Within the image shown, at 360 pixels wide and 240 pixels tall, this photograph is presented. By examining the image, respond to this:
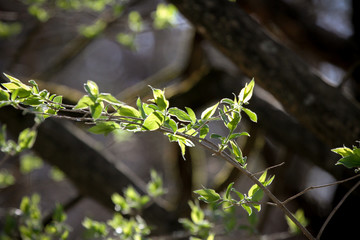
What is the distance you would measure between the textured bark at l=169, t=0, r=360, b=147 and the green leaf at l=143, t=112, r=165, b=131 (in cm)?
72

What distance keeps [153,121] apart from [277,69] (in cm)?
75

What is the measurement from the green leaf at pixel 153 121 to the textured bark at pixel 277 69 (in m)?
0.72

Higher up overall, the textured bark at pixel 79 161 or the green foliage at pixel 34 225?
the green foliage at pixel 34 225

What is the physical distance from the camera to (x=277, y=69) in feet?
4.16

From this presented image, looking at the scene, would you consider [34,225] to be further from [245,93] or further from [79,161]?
[245,93]

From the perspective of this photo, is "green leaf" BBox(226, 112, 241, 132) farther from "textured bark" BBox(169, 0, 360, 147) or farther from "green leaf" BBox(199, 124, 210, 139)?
"textured bark" BBox(169, 0, 360, 147)

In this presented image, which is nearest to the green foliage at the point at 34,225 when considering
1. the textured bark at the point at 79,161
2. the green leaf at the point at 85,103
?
the textured bark at the point at 79,161

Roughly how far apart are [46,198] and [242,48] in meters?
3.29

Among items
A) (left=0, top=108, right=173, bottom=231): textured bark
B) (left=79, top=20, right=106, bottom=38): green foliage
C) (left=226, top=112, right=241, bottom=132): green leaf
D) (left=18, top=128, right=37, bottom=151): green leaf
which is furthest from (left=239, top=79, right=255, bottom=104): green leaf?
(left=79, top=20, right=106, bottom=38): green foliage

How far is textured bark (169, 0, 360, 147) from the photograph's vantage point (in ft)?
4.08

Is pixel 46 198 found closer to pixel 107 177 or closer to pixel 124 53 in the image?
pixel 124 53

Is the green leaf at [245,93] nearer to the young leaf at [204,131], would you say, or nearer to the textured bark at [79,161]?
the young leaf at [204,131]

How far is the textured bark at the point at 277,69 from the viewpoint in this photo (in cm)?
124

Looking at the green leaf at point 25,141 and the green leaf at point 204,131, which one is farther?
the green leaf at point 25,141
